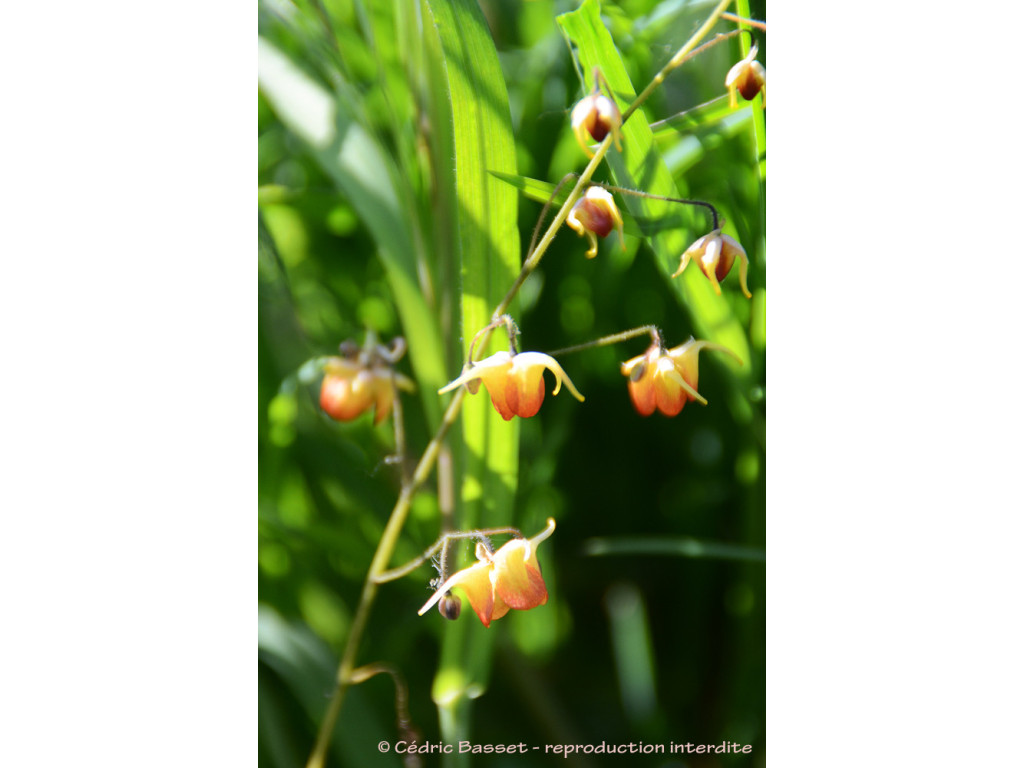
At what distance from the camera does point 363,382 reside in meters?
0.63

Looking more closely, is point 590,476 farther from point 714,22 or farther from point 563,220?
point 714,22

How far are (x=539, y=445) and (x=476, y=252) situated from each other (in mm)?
170

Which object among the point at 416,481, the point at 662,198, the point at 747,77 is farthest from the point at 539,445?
the point at 747,77

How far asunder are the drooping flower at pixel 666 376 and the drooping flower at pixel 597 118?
158 millimetres

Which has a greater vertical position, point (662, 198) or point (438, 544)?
point (662, 198)

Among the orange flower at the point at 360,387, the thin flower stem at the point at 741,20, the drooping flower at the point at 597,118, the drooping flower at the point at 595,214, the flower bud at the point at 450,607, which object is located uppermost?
the thin flower stem at the point at 741,20

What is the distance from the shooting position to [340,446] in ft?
2.15

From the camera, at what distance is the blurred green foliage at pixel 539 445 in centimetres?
63

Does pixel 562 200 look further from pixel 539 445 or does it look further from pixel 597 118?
pixel 539 445

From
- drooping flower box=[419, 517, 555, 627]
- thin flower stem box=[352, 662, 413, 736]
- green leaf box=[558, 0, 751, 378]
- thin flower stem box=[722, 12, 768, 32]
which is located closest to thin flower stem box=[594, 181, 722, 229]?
green leaf box=[558, 0, 751, 378]

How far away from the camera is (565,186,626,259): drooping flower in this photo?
58 centimetres

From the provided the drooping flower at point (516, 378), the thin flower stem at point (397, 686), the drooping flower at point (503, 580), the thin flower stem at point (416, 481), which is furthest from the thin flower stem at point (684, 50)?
the thin flower stem at point (397, 686)

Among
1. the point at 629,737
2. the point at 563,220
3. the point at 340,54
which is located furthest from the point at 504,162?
the point at 629,737

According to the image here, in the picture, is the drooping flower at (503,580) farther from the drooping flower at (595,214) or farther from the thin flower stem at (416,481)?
the drooping flower at (595,214)
